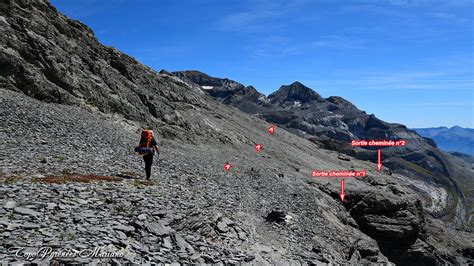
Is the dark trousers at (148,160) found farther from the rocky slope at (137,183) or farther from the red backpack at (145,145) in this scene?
the rocky slope at (137,183)

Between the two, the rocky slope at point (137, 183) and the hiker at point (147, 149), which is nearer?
the rocky slope at point (137, 183)

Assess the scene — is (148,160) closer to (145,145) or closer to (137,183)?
(145,145)

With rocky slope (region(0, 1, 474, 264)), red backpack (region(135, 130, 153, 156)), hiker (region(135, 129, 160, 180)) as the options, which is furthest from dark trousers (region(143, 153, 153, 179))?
rocky slope (region(0, 1, 474, 264))

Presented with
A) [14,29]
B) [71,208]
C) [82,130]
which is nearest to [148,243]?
[71,208]

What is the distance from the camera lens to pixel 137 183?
24.6 metres

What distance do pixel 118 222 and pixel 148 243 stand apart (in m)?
1.78

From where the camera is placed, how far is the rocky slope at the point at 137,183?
16141 mm

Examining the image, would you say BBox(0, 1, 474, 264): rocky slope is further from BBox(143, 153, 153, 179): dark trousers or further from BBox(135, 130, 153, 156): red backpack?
BBox(135, 130, 153, 156): red backpack

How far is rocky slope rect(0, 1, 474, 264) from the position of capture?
635 inches

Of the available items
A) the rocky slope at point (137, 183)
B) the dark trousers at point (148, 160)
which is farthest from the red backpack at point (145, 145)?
the rocky slope at point (137, 183)

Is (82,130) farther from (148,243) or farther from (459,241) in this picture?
(459,241)

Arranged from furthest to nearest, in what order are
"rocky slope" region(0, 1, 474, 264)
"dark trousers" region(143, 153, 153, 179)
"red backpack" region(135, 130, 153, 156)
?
"dark trousers" region(143, 153, 153, 179), "red backpack" region(135, 130, 153, 156), "rocky slope" region(0, 1, 474, 264)

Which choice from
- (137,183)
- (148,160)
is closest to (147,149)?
(148,160)

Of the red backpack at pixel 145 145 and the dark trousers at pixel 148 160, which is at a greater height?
the red backpack at pixel 145 145
